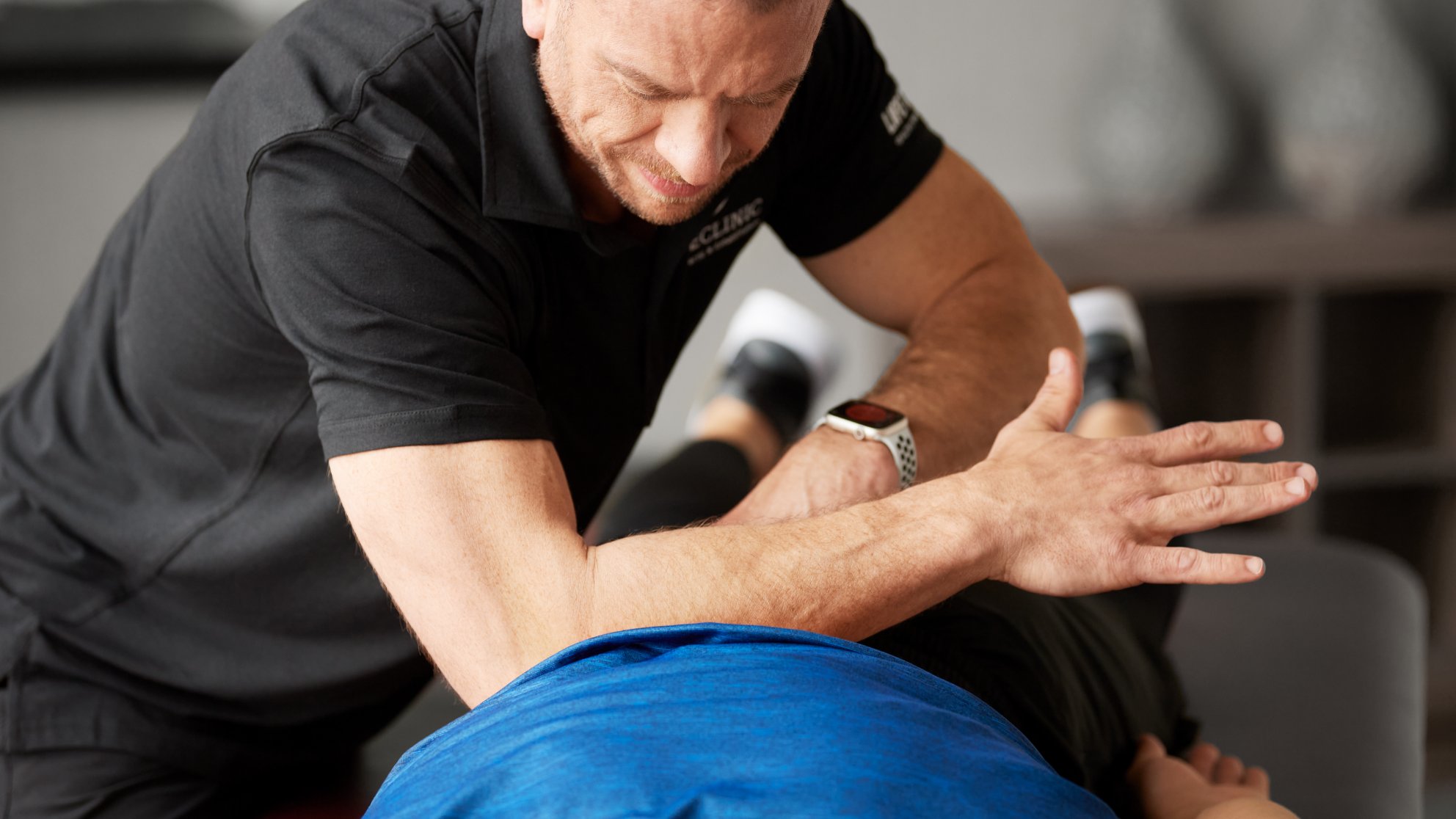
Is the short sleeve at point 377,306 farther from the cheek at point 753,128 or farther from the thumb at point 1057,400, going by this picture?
the thumb at point 1057,400

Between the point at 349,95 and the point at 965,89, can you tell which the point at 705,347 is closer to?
the point at 965,89

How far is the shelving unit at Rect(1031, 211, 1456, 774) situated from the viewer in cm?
248

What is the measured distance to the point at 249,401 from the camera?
1104 mm

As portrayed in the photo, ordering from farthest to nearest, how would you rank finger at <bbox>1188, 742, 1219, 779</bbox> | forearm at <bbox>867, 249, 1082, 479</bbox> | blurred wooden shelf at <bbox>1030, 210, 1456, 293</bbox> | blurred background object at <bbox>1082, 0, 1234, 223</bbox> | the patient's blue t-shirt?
1. blurred background object at <bbox>1082, 0, 1234, 223</bbox>
2. blurred wooden shelf at <bbox>1030, 210, 1456, 293</bbox>
3. forearm at <bbox>867, 249, 1082, 479</bbox>
4. finger at <bbox>1188, 742, 1219, 779</bbox>
5. the patient's blue t-shirt

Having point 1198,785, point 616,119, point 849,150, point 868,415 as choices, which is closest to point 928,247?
point 849,150

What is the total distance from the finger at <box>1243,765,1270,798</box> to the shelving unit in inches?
57.4

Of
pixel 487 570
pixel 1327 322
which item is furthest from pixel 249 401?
pixel 1327 322

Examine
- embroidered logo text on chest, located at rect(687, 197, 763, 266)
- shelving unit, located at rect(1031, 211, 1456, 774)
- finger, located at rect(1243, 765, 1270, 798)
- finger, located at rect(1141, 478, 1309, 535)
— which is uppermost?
embroidered logo text on chest, located at rect(687, 197, 763, 266)

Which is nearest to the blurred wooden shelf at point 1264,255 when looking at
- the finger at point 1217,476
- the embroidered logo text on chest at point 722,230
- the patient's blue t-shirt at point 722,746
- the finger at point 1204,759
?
the embroidered logo text on chest at point 722,230

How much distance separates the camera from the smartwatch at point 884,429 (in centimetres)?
115

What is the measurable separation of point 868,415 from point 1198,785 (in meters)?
0.41

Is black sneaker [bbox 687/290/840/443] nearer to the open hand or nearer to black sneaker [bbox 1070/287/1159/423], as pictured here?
black sneaker [bbox 1070/287/1159/423]

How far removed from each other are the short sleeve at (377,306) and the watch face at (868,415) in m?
0.33

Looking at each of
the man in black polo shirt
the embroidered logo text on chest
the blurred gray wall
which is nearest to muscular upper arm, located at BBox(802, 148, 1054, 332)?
the man in black polo shirt
